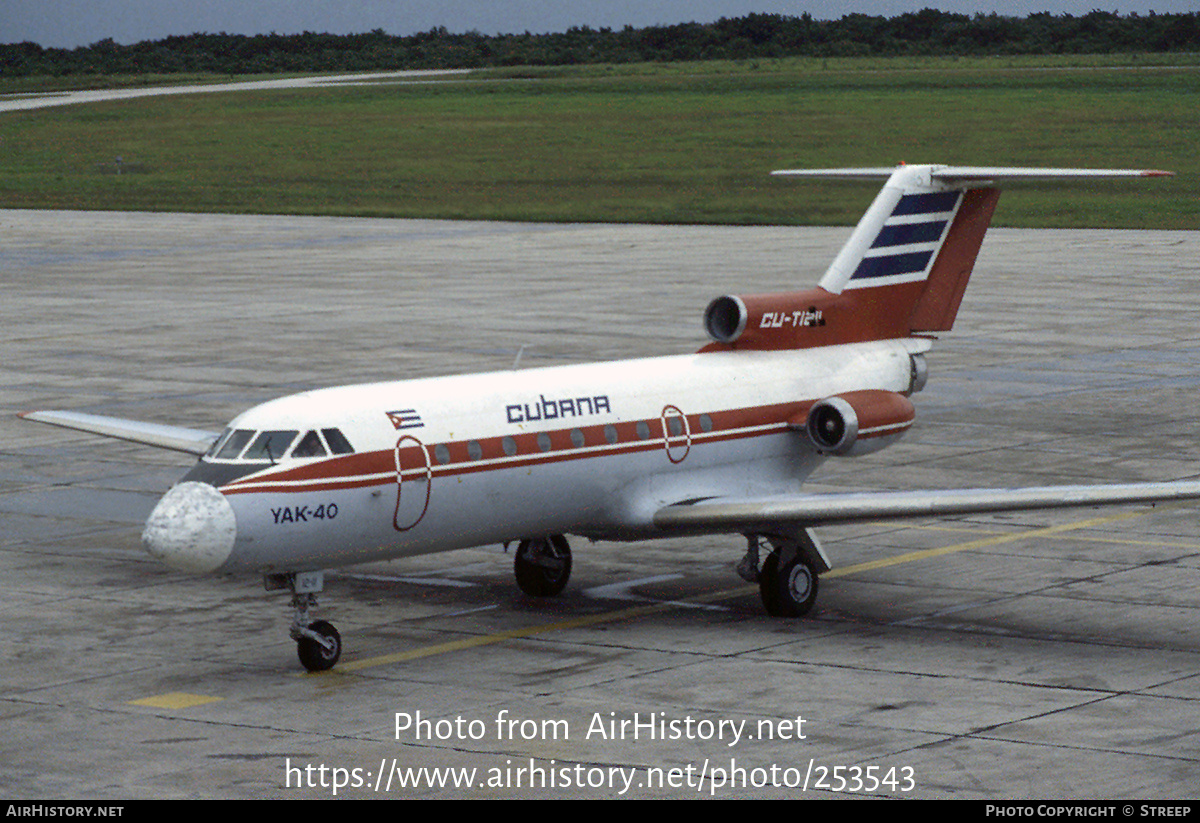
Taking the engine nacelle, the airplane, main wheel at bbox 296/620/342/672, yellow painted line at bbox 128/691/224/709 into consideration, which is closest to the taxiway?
yellow painted line at bbox 128/691/224/709

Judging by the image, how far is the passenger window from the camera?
19.5 meters

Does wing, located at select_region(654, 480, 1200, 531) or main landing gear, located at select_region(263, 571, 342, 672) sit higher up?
wing, located at select_region(654, 480, 1200, 531)

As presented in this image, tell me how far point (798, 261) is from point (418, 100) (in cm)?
10346

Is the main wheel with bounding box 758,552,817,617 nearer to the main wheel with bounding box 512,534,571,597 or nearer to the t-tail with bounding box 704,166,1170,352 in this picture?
the main wheel with bounding box 512,534,571,597

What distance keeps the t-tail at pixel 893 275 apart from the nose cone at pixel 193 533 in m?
7.51

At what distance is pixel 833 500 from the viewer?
838 inches

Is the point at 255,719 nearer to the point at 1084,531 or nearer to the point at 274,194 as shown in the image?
the point at 1084,531

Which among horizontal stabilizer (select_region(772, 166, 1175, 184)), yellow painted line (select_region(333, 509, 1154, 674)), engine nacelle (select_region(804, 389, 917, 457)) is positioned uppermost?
horizontal stabilizer (select_region(772, 166, 1175, 184))

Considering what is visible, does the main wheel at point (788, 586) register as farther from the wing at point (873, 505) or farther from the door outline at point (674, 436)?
the door outline at point (674, 436)

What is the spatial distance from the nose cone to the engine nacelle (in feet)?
25.6

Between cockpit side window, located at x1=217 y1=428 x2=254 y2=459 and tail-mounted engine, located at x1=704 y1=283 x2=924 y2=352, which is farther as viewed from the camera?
tail-mounted engine, located at x1=704 y1=283 x2=924 y2=352

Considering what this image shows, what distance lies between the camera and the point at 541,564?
22953mm

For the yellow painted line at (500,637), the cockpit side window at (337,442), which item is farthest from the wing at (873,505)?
the cockpit side window at (337,442)

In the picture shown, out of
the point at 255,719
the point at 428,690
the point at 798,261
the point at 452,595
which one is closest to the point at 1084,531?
the point at 452,595
